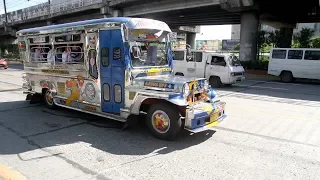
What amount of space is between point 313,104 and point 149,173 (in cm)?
814

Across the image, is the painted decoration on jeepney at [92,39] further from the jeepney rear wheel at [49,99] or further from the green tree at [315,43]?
the green tree at [315,43]

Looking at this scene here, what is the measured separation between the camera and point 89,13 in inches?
1567

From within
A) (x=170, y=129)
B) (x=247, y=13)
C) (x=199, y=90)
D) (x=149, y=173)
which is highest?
(x=247, y=13)

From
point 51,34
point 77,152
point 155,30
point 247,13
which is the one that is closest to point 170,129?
point 77,152

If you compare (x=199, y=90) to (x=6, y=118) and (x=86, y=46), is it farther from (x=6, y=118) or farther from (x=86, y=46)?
(x=6, y=118)

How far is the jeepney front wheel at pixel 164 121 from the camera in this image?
17.4 feet

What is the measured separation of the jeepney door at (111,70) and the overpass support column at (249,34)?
20425mm

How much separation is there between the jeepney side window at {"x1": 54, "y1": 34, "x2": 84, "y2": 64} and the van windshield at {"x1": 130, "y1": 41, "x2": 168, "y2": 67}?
1.59 metres

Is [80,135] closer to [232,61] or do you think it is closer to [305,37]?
[232,61]

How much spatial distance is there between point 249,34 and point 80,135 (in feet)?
72.0

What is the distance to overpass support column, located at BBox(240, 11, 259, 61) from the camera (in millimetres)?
24281

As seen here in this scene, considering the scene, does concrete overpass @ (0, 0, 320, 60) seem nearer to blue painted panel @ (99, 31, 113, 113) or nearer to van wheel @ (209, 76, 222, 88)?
van wheel @ (209, 76, 222, 88)

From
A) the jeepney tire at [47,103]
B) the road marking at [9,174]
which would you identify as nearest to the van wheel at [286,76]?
the jeepney tire at [47,103]

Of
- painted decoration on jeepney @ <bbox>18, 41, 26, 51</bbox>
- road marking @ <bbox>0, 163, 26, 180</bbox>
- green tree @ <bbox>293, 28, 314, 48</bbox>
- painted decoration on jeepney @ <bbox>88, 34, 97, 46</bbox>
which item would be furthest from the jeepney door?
green tree @ <bbox>293, 28, 314, 48</bbox>
